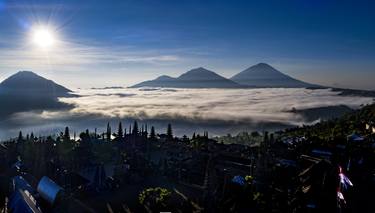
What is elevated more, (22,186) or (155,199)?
(22,186)

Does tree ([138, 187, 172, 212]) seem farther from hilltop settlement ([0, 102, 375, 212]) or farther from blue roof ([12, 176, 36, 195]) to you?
blue roof ([12, 176, 36, 195])

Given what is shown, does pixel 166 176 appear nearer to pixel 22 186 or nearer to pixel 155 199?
pixel 155 199

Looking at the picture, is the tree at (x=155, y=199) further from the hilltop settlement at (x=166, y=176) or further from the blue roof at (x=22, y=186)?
the blue roof at (x=22, y=186)

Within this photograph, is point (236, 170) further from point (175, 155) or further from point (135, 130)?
point (135, 130)

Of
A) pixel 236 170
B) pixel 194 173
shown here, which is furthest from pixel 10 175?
pixel 236 170

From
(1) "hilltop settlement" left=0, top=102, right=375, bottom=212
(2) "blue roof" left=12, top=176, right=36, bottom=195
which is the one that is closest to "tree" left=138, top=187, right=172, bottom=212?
(1) "hilltop settlement" left=0, top=102, right=375, bottom=212

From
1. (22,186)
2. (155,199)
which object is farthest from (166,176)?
(22,186)

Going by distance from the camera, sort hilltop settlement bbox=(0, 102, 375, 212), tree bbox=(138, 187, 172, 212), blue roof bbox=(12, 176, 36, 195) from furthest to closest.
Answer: blue roof bbox=(12, 176, 36, 195), tree bbox=(138, 187, 172, 212), hilltop settlement bbox=(0, 102, 375, 212)

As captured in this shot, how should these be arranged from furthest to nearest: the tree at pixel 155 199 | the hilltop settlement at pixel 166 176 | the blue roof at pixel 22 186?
1. the blue roof at pixel 22 186
2. the tree at pixel 155 199
3. the hilltop settlement at pixel 166 176

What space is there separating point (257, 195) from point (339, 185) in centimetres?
2891

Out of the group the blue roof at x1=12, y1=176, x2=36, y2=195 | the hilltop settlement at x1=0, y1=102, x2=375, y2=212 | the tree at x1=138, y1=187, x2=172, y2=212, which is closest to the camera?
the hilltop settlement at x1=0, y1=102, x2=375, y2=212

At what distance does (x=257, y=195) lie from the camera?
36250 mm

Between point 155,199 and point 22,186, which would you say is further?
point 22,186

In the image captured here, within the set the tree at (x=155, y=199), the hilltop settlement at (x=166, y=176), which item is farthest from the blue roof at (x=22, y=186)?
the tree at (x=155, y=199)
